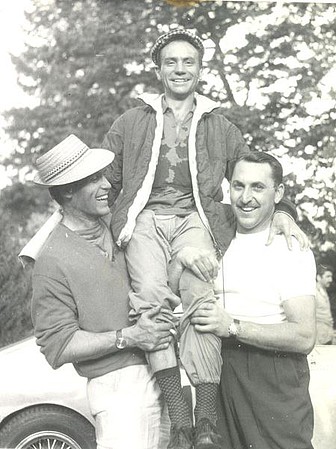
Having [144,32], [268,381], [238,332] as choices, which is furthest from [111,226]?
[144,32]

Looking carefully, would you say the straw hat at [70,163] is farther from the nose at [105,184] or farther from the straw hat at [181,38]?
the straw hat at [181,38]

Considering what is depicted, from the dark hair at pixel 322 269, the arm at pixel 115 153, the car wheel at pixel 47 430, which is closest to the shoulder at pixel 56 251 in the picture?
the arm at pixel 115 153

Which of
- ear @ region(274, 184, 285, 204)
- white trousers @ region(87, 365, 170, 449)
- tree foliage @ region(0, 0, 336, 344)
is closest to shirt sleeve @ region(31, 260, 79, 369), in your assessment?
white trousers @ region(87, 365, 170, 449)

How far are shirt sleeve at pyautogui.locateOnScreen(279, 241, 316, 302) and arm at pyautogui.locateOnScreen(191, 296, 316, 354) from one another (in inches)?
0.9

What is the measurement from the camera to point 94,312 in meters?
2.11

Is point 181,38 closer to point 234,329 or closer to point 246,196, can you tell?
point 246,196

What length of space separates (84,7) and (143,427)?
1640 mm

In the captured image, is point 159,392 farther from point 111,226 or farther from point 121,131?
point 121,131

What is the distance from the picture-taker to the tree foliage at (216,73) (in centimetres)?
273

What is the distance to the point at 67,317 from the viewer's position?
2.06 meters

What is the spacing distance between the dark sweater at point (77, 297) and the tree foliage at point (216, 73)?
2.51 ft

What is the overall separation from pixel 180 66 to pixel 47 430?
5.01 feet

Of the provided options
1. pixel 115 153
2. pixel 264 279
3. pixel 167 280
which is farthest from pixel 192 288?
pixel 115 153

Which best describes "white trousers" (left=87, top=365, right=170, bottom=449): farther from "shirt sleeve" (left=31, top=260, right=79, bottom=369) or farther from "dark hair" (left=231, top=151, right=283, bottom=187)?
"dark hair" (left=231, top=151, right=283, bottom=187)
